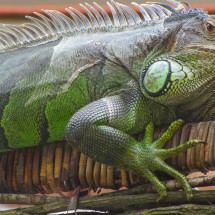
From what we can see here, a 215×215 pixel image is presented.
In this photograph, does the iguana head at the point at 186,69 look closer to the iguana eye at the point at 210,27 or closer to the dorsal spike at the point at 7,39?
the iguana eye at the point at 210,27

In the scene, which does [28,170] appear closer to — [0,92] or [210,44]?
[0,92]

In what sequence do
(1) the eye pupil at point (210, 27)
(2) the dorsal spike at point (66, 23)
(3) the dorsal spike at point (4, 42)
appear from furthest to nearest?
(3) the dorsal spike at point (4, 42) → (2) the dorsal spike at point (66, 23) → (1) the eye pupil at point (210, 27)

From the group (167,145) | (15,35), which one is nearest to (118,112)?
(167,145)

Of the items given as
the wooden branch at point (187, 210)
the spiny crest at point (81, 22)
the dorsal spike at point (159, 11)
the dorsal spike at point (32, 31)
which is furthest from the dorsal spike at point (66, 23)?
the wooden branch at point (187, 210)

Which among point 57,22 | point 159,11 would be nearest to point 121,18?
point 159,11

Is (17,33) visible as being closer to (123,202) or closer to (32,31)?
A: (32,31)

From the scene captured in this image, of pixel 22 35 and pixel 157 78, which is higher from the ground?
pixel 22 35

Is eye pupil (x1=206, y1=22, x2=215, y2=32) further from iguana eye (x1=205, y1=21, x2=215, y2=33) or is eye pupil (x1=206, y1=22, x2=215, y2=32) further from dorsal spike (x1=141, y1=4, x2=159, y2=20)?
dorsal spike (x1=141, y1=4, x2=159, y2=20)
